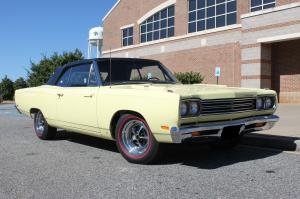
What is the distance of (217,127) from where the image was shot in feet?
21.1

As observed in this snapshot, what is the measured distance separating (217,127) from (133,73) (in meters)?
2.18

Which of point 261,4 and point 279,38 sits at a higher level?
point 261,4

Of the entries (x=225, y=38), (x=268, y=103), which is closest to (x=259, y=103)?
(x=268, y=103)

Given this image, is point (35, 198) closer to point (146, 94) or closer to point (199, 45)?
point (146, 94)

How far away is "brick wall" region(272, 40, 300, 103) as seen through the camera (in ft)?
90.6

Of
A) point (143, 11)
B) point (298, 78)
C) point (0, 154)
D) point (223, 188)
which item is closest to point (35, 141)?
point (0, 154)

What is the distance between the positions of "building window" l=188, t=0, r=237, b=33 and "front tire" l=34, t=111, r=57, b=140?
76.6 feet

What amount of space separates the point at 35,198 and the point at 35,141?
178 inches

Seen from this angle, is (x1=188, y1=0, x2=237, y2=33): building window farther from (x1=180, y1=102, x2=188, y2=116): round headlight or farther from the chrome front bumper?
(x1=180, y1=102, x2=188, y2=116): round headlight

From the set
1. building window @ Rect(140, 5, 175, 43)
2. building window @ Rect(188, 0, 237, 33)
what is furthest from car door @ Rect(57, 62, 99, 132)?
building window @ Rect(140, 5, 175, 43)

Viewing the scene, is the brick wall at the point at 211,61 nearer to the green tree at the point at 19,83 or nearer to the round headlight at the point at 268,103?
the green tree at the point at 19,83

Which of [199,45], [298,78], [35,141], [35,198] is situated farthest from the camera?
[199,45]

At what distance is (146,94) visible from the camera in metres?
6.49

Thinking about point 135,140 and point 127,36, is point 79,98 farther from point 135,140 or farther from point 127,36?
point 127,36
